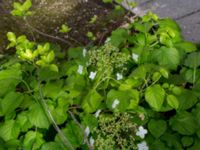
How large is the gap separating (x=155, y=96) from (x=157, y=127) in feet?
0.52

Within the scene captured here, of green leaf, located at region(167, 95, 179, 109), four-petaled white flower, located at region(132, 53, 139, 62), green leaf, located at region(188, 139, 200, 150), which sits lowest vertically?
green leaf, located at region(188, 139, 200, 150)

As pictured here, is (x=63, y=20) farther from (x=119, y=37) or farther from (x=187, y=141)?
(x=187, y=141)

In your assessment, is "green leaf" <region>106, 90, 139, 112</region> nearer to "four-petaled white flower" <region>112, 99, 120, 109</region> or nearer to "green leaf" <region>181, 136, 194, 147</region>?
"four-petaled white flower" <region>112, 99, 120, 109</region>

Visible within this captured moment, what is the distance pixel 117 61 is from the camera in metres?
2.04

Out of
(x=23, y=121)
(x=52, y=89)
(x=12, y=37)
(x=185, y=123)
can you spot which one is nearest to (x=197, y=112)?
(x=185, y=123)

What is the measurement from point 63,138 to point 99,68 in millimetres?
341


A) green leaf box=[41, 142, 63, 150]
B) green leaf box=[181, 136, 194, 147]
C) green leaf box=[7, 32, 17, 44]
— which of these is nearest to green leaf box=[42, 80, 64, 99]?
green leaf box=[41, 142, 63, 150]

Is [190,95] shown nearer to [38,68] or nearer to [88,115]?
[88,115]

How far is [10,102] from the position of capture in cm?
205

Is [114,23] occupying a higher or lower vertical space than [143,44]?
lower

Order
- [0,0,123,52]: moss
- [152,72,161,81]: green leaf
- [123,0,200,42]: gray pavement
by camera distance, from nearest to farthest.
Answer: [152,72,161,81]: green leaf
[123,0,200,42]: gray pavement
[0,0,123,52]: moss

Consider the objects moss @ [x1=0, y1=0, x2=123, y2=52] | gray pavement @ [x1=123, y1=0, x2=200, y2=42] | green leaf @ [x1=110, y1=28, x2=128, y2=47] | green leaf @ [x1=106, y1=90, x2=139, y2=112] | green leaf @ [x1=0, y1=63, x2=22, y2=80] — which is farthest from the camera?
moss @ [x1=0, y1=0, x2=123, y2=52]

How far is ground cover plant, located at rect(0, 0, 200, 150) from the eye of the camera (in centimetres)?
197

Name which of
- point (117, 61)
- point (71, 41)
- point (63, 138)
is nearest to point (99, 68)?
point (117, 61)
